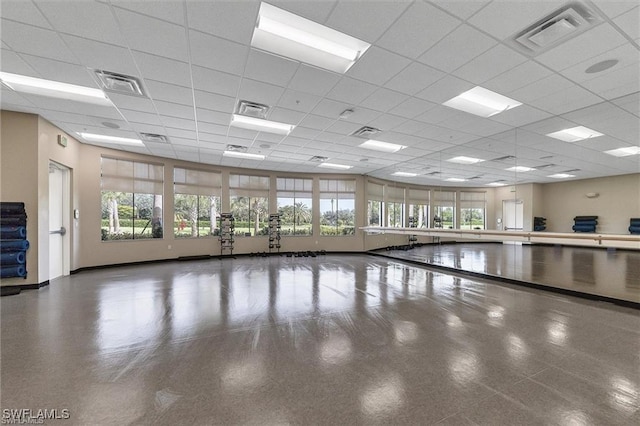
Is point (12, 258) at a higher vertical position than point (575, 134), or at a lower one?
lower

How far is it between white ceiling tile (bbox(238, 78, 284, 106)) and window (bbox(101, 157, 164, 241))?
594cm

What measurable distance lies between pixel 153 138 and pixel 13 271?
386cm

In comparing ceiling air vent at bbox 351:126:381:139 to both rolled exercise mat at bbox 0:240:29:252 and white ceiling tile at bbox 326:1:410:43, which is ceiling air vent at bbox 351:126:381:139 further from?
rolled exercise mat at bbox 0:240:29:252

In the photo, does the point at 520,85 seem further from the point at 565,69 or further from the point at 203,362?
the point at 203,362

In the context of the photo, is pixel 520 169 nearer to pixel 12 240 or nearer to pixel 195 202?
pixel 195 202

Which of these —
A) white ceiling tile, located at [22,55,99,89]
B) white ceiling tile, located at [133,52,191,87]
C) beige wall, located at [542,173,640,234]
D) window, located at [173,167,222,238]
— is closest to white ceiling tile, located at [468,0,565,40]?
white ceiling tile, located at [133,52,191,87]

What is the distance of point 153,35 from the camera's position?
2.96 m

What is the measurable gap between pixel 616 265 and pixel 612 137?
13.5ft

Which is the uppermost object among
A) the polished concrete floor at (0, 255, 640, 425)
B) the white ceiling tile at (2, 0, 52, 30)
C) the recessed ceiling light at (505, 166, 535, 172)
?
the white ceiling tile at (2, 0, 52, 30)

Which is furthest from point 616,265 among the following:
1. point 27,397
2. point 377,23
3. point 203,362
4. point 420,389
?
point 27,397

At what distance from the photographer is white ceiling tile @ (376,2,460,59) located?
2.64m

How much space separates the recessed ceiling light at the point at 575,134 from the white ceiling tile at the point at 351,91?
4985 mm

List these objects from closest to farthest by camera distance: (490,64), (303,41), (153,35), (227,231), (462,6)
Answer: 1. (462,6)
2. (153,35)
3. (303,41)
4. (490,64)
5. (227,231)

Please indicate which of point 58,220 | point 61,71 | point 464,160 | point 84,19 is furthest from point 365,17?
point 58,220
